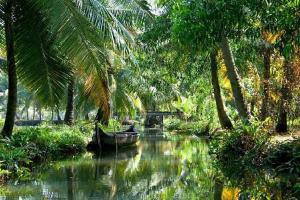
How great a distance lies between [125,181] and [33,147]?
4.09 meters

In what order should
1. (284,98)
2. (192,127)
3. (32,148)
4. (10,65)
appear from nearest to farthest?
(10,65) < (32,148) < (284,98) < (192,127)

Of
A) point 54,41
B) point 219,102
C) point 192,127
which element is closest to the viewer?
point 54,41

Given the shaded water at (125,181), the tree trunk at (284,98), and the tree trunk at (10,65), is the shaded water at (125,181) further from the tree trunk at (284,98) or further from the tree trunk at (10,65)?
the tree trunk at (284,98)

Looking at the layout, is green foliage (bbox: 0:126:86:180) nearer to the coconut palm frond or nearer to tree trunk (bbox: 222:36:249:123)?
the coconut palm frond

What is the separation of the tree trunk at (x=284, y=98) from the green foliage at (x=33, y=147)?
7.67 m

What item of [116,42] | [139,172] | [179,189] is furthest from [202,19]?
[139,172]

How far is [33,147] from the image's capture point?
44.7 feet

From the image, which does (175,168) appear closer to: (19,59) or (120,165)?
(120,165)

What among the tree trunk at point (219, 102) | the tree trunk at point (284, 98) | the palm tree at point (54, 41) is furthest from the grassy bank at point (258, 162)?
the tree trunk at point (219, 102)

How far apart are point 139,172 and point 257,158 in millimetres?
3248

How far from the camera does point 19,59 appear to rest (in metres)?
12.2

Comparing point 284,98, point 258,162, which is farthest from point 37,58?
point 284,98

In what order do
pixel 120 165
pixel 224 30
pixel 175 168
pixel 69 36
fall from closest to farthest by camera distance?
1. pixel 224 30
2. pixel 69 36
3. pixel 175 168
4. pixel 120 165

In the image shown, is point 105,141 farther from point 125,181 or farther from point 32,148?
point 125,181
